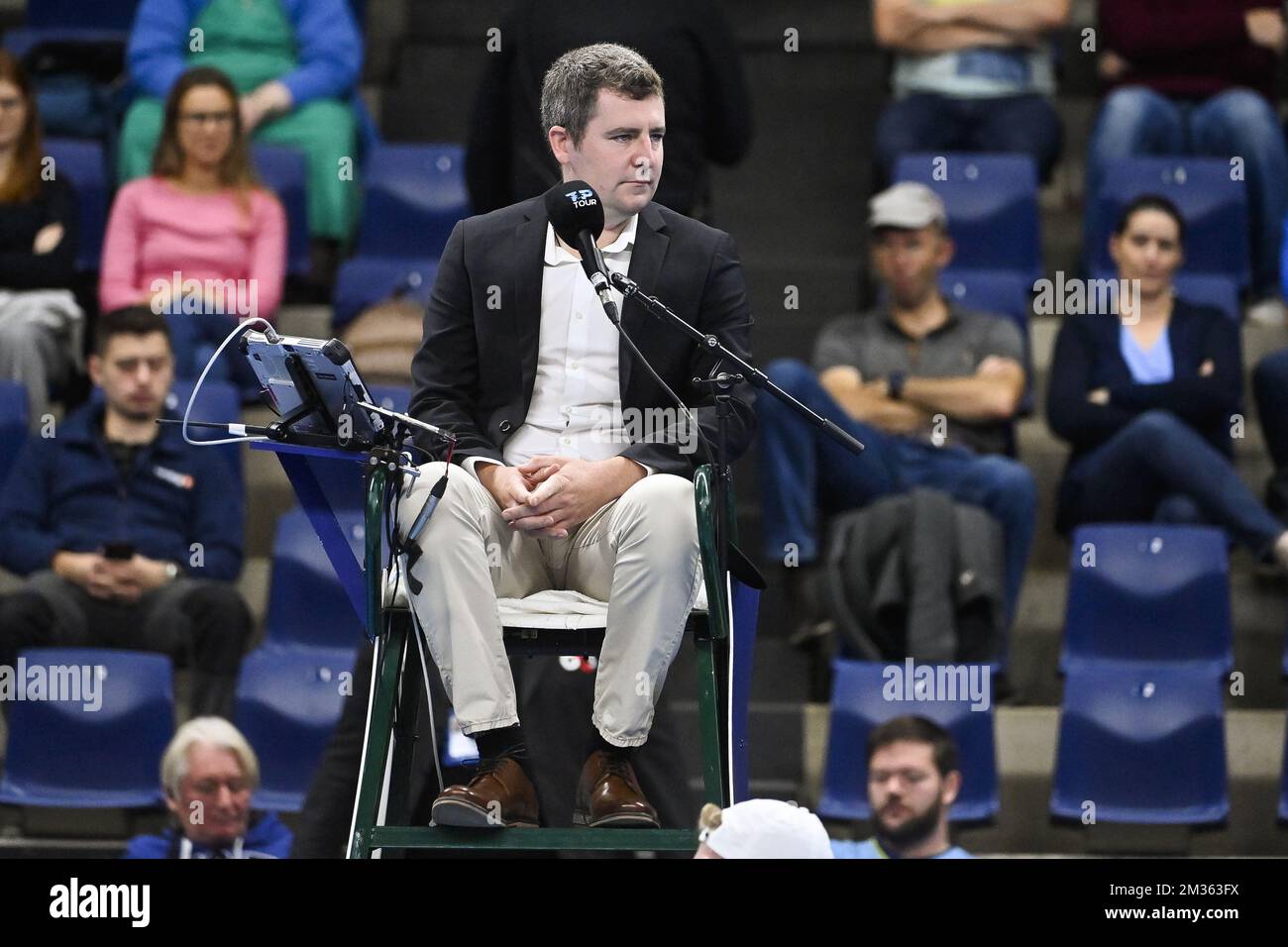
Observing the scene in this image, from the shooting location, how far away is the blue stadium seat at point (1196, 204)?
22.2 ft

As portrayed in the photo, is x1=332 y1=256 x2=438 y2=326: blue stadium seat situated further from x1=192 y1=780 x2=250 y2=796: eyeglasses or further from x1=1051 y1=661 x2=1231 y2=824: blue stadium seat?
x1=1051 y1=661 x2=1231 y2=824: blue stadium seat

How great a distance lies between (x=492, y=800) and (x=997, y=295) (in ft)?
10.4

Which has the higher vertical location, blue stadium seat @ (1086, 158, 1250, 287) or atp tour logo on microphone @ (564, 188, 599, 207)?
blue stadium seat @ (1086, 158, 1250, 287)

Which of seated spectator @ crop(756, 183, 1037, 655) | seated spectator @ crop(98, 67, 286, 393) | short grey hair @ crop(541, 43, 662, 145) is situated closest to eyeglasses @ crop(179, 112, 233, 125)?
seated spectator @ crop(98, 67, 286, 393)

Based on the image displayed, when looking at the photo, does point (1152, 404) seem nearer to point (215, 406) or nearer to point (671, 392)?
point (215, 406)

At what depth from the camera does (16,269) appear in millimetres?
6723

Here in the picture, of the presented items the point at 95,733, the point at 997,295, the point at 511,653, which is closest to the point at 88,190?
the point at 95,733

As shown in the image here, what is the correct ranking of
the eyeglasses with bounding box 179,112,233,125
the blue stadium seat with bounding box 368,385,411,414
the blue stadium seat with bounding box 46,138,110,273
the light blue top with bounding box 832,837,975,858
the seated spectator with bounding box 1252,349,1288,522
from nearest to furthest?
1. the light blue top with bounding box 832,837,975,858
2. the blue stadium seat with bounding box 368,385,411,414
3. the seated spectator with bounding box 1252,349,1288,522
4. the eyeglasses with bounding box 179,112,233,125
5. the blue stadium seat with bounding box 46,138,110,273

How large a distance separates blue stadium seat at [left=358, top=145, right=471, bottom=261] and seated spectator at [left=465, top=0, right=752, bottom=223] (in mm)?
1585

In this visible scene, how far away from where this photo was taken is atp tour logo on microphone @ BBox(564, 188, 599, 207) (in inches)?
148

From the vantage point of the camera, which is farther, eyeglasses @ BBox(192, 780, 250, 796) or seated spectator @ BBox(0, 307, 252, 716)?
seated spectator @ BBox(0, 307, 252, 716)

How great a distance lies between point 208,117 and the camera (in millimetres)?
6582

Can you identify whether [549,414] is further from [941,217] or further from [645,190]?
[941,217]
